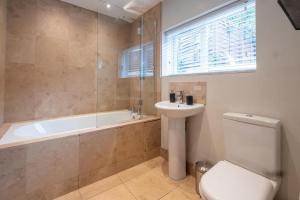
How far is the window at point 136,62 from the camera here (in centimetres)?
264

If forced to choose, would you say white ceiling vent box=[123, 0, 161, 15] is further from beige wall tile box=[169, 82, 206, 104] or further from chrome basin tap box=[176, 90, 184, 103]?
chrome basin tap box=[176, 90, 184, 103]

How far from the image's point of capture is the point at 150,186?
172 centimetres

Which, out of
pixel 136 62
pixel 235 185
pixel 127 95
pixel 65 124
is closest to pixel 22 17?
pixel 65 124

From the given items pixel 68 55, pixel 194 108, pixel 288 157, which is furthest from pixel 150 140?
pixel 68 55

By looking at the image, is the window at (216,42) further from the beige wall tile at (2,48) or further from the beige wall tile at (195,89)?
the beige wall tile at (2,48)

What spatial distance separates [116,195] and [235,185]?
1.14 metres

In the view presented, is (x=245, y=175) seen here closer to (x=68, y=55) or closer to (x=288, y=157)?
(x=288, y=157)

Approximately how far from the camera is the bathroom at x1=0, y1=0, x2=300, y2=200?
1257 millimetres

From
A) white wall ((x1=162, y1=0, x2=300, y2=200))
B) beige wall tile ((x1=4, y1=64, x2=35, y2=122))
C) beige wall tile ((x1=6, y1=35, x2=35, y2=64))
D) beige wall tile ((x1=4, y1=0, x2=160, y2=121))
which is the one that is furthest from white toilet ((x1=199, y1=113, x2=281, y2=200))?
beige wall tile ((x1=6, y1=35, x2=35, y2=64))

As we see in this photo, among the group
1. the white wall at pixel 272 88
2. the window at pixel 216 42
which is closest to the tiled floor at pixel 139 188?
the white wall at pixel 272 88

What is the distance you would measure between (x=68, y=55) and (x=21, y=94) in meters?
0.89

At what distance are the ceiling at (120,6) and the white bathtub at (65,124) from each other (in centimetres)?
171

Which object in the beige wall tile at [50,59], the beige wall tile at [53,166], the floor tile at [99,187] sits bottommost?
the floor tile at [99,187]

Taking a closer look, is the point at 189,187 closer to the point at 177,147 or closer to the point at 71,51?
the point at 177,147
